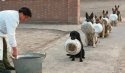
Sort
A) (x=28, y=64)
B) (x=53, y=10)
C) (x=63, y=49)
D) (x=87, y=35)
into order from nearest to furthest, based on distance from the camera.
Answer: (x=28, y=64), (x=63, y=49), (x=87, y=35), (x=53, y=10)

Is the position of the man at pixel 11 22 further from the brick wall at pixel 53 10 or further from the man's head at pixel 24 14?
the brick wall at pixel 53 10

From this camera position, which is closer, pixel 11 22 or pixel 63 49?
pixel 11 22

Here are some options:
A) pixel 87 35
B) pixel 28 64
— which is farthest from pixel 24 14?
pixel 87 35

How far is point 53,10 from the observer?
747 inches

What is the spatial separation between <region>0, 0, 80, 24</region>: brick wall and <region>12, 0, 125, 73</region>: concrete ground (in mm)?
735

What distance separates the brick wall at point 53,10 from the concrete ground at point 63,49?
2.41 feet

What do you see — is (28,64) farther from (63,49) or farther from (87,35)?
(87,35)

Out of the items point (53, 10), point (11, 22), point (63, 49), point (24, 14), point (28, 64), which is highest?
point (24, 14)

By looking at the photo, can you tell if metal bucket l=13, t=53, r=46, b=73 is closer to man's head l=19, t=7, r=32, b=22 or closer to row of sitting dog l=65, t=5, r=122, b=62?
man's head l=19, t=7, r=32, b=22

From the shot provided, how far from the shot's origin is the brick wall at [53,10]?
61.9 ft

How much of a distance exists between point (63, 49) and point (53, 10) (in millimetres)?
7337

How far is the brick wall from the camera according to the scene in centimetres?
1886

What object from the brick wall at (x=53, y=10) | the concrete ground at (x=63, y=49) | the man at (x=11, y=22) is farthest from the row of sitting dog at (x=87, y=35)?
the brick wall at (x=53, y=10)

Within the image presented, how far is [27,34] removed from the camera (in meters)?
15.6
